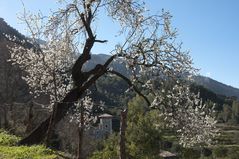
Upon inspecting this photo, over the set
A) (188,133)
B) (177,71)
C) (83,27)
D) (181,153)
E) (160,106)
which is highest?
(83,27)

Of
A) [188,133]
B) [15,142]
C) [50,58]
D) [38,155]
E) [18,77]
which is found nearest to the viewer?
[38,155]

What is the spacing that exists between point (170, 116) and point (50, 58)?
6.91m

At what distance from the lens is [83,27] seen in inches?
866

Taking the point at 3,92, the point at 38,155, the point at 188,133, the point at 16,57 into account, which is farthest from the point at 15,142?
the point at 3,92

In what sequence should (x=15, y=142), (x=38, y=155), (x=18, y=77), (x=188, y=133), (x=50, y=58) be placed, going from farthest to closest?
(x=18, y=77), (x=50, y=58), (x=188, y=133), (x=15, y=142), (x=38, y=155)

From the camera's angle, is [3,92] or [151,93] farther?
[3,92]

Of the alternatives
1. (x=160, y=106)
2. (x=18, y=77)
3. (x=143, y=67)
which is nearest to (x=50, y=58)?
(x=143, y=67)

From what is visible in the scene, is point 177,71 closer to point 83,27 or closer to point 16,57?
point 83,27

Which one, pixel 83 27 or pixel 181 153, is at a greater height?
pixel 83 27

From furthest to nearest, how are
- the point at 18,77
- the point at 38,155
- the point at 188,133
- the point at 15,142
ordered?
1. the point at 18,77
2. the point at 188,133
3. the point at 15,142
4. the point at 38,155

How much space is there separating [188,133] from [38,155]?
335 inches

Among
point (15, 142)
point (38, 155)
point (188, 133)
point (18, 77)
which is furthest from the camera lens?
point (18, 77)

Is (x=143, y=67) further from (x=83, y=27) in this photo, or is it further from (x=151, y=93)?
(x=83, y=27)

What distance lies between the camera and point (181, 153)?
177 feet
